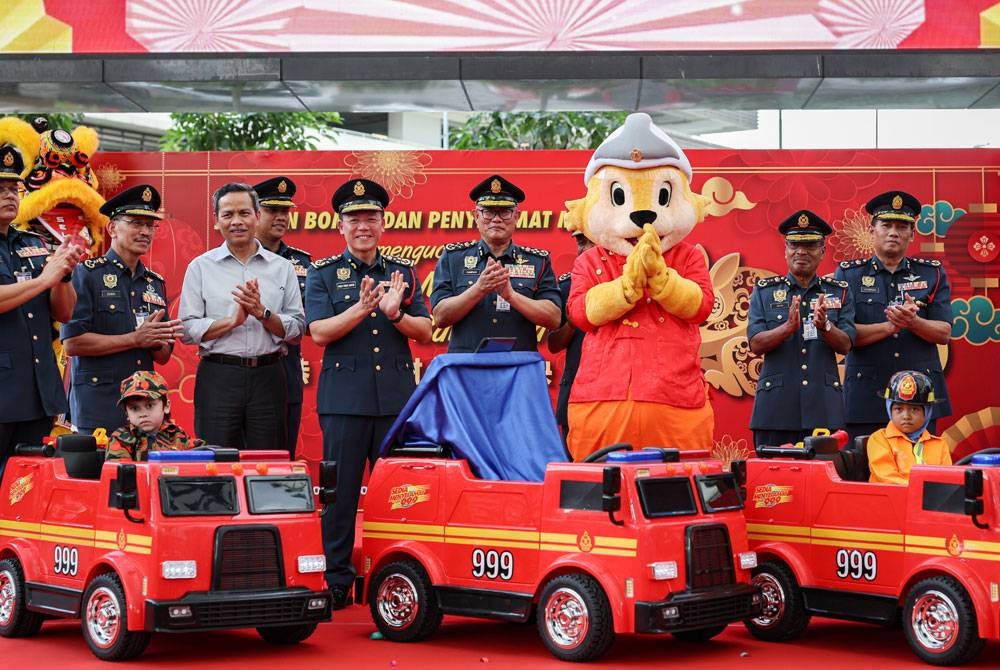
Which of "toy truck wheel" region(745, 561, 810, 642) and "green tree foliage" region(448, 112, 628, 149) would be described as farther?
"green tree foliage" region(448, 112, 628, 149)

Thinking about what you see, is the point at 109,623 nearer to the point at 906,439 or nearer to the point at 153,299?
the point at 153,299

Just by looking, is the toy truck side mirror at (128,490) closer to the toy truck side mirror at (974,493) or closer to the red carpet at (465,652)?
the red carpet at (465,652)

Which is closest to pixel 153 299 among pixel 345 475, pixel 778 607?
pixel 345 475

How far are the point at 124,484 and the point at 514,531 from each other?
1.65 meters

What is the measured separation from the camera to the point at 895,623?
5879 millimetres

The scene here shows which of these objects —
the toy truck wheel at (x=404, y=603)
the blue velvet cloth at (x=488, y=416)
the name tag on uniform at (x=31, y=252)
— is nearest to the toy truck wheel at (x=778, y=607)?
the blue velvet cloth at (x=488, y=416)

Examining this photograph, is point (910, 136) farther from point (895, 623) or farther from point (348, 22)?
point (895, 623)

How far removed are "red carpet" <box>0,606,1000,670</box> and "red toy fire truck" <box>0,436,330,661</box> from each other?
0.15 meters

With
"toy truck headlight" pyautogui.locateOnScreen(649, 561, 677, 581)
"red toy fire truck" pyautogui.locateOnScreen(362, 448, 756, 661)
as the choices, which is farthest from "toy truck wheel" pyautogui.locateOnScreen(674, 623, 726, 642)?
"toy truck headlight" pyautogui.locateOnScreen(649, 561, 677, 581)

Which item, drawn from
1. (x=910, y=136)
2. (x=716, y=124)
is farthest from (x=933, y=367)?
(x=716, y=124)

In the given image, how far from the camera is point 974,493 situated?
5.43 metres

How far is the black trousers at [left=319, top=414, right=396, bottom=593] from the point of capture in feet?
22.8

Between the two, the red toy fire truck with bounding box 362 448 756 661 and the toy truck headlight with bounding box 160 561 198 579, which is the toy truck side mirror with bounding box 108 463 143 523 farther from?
the red toy fire truck with bounding box 362 448 756 661

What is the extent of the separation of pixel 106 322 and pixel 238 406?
81 cm
